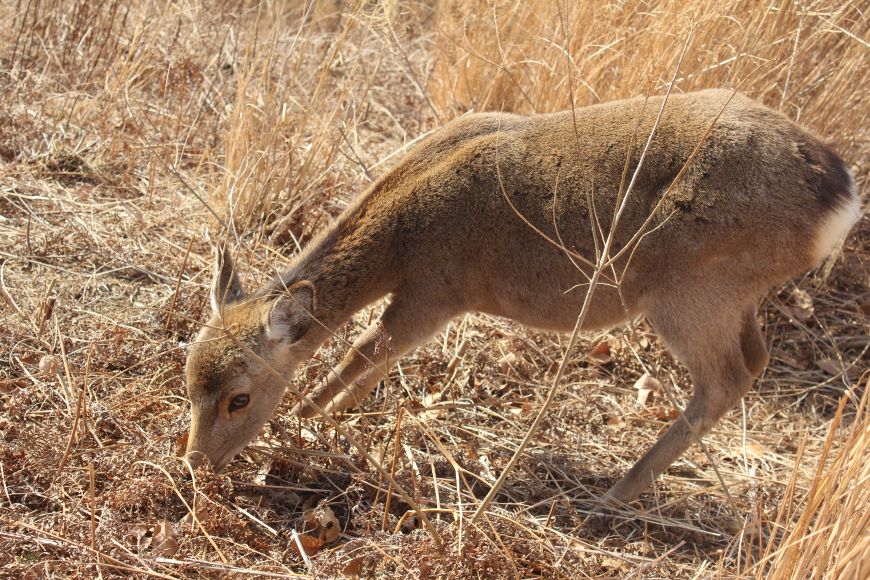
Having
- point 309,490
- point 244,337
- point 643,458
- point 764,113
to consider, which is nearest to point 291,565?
point 309,490

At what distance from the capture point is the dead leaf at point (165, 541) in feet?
12.9

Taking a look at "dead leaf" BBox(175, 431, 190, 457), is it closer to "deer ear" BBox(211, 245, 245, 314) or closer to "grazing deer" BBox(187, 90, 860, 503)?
"grazing deer" BBox(187, 90, 860, 503)

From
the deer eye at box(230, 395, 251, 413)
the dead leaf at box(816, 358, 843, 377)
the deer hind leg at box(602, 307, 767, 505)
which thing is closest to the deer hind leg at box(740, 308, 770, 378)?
the deer hind leg at box(602, 307, 767, 505)

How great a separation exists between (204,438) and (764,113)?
343 cm

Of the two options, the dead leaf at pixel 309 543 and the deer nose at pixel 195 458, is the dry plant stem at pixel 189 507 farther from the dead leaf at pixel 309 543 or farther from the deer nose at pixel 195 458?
the dead leaf at pixel 309 543

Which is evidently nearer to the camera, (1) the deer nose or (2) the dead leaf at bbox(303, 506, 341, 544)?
(2) the dead leaf at bbox(303, 506, 341, 544)

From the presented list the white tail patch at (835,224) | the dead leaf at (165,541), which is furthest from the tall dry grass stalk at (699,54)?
the dead leaf at (165,541)

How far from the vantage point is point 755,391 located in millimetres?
6406

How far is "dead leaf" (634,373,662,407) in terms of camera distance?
20.1 ft

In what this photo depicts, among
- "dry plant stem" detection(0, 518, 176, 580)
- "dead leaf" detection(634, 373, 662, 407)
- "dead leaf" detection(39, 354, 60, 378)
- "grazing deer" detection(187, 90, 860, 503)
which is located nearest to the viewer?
"dry plant stem" detection(0, 518, 176, 580)

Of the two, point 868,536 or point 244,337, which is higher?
point 868,536

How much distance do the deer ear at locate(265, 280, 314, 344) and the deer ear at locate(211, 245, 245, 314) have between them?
13.2 inches

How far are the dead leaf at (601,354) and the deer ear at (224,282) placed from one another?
8.45ft

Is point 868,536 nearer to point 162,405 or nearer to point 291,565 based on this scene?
point 291,565
